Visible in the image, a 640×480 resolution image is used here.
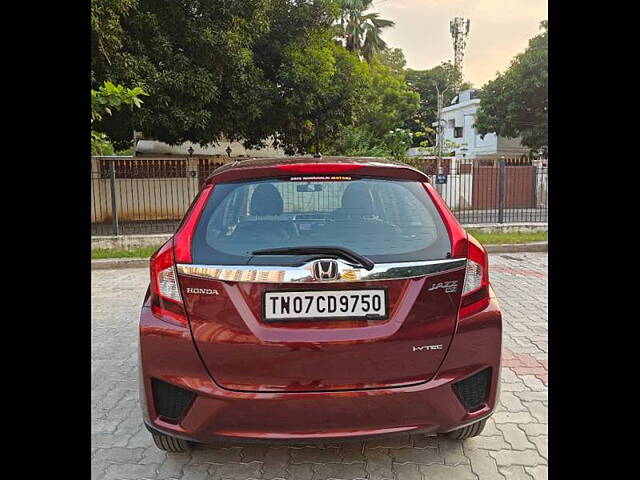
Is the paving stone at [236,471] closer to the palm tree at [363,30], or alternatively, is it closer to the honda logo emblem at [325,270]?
the honda logo emblem at [325,270]

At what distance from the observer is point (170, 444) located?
2463mm

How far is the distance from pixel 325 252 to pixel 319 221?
34 centimetres

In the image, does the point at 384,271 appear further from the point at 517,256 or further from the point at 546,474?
the point at 517,256

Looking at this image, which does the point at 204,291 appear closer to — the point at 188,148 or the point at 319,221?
the point at 319,221

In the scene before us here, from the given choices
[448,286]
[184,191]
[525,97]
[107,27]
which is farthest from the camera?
[525,97]

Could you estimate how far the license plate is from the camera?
1996mm

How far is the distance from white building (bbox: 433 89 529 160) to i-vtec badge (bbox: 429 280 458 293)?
93.9 ft

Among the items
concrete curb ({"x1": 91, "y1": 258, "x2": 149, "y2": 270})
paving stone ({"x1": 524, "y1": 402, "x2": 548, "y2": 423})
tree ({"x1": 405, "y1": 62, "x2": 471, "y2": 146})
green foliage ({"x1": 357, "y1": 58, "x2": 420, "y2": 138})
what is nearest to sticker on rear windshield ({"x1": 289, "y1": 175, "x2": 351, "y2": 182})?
paving stone ({"x1": 524, "y1": 402, "x2": 548, "y2": 423})

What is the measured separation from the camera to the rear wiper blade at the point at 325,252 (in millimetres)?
2051

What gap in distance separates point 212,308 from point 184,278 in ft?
0.60

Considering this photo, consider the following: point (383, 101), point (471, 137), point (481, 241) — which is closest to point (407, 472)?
point (481, 241)

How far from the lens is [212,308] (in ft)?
6.61

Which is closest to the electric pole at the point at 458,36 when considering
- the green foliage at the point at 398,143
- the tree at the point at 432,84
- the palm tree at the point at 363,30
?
the tree at the point at 432,84
